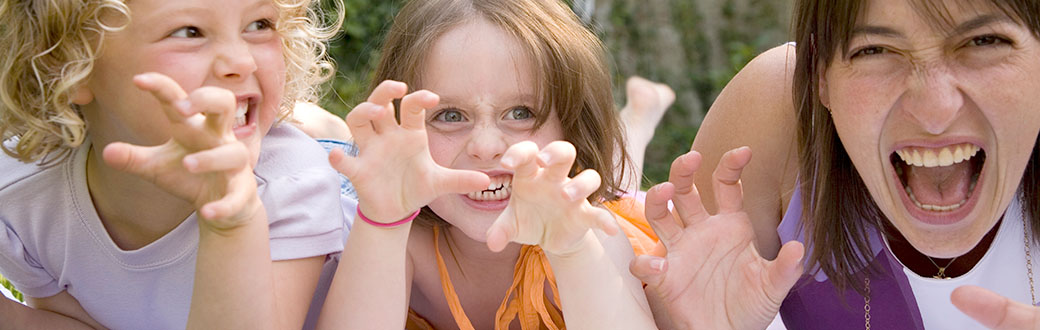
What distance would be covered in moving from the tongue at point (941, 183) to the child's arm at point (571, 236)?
600mm

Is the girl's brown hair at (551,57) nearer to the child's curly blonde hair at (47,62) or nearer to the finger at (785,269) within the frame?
the child's curly blonde hair at (47,62)

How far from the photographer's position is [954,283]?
2074 mm

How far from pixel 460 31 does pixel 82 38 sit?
0.78m

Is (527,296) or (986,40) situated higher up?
(986,40)

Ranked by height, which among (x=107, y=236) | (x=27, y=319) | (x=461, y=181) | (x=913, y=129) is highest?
(x=913, y=129)

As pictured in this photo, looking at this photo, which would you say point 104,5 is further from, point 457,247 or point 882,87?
point 882,87

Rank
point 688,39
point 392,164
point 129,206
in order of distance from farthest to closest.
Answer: point 688,39 → point 129,206 → point 392,164

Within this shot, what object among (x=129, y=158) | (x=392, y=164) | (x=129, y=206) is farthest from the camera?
(x=129, y=206)

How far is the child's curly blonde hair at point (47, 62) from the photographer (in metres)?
1.87

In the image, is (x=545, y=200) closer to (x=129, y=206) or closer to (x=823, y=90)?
(x=823, y=90)

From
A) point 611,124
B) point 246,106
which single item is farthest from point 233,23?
point 611,124

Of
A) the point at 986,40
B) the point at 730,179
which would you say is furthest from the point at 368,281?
the point at 986,40

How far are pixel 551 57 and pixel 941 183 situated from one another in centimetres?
88

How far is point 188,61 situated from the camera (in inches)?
73.4
